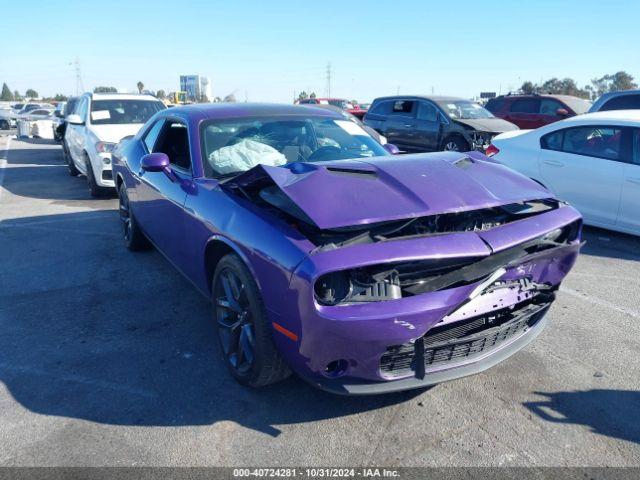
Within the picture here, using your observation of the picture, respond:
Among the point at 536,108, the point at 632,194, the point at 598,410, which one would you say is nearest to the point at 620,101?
the point at 536,108

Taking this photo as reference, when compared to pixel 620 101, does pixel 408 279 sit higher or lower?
lower

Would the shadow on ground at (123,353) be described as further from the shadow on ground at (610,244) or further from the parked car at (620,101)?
the parked car at (620,101)

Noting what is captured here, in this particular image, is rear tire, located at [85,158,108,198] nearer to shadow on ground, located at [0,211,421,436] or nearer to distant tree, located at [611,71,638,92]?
shadow on ground, located at [0,211,421,436]

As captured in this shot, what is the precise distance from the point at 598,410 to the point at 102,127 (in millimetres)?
8759

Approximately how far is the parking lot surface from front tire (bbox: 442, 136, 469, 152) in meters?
7.33

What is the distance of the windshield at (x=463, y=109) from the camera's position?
12.1 meters

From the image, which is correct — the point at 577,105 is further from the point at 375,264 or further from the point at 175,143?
the point at 375,264

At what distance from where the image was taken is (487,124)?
38.1ft

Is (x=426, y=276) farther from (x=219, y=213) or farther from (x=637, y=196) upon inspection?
(x=637, y=196)

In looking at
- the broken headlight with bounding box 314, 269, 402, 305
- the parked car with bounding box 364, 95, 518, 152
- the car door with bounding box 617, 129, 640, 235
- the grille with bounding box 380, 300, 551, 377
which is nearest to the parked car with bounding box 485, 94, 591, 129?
the parked car with bounding box 364, 95, 518, 152

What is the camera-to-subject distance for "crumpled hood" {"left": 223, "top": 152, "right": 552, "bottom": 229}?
253 centimetres

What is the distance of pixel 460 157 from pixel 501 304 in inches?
47.2

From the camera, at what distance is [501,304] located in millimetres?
2658

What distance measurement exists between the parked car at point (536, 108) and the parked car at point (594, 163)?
727 cm
